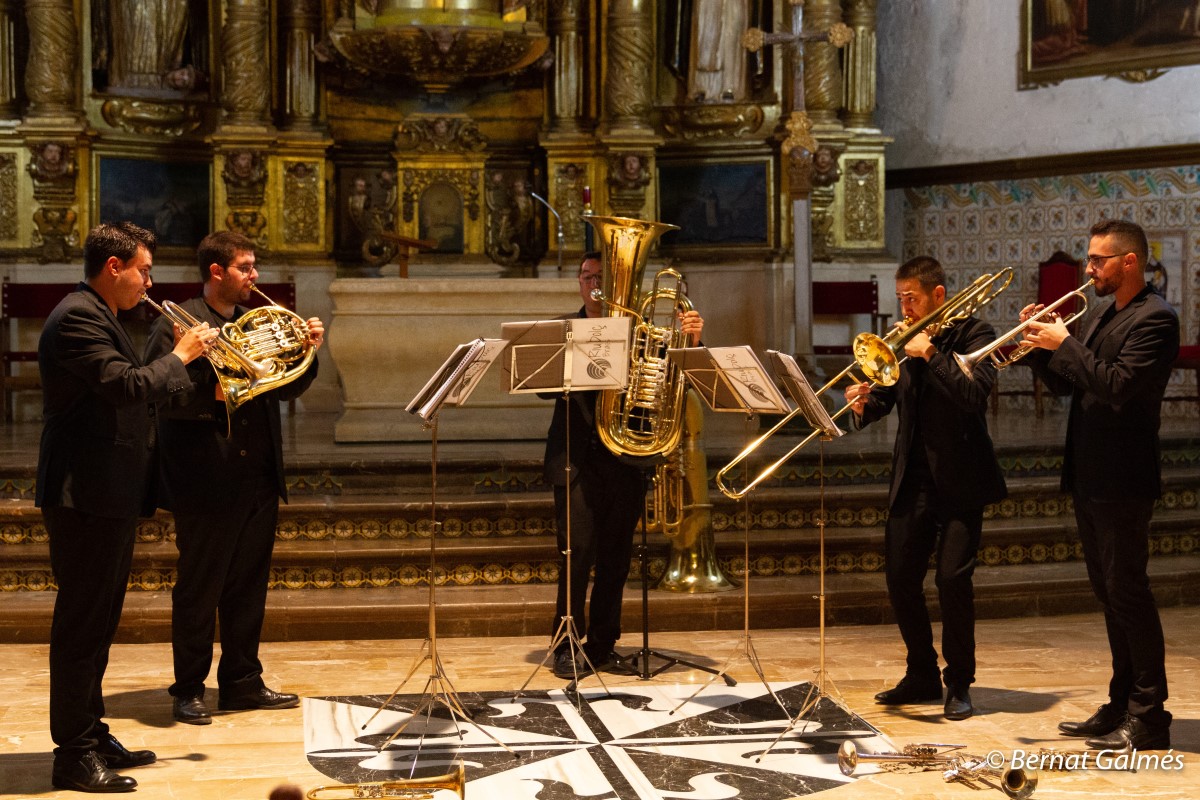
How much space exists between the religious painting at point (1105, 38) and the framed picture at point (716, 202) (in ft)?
8.68

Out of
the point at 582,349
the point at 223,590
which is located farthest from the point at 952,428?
the point at 223,590

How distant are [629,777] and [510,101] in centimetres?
890

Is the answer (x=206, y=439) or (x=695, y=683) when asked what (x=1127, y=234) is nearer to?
(x=695, y=683)

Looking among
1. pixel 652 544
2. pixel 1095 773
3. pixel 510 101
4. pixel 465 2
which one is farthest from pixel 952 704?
pixel 510 101

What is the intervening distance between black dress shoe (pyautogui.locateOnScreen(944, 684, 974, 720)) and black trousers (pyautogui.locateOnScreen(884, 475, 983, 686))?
30 mm

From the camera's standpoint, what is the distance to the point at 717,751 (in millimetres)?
5160

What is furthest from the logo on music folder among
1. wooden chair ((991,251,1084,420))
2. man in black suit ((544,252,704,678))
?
wooden chair ((991,251,1084,420))

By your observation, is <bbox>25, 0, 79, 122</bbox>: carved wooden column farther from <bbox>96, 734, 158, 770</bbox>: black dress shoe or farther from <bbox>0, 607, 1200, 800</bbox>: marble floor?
<bbox>96, 734, 158, 770</bbox>: black dress shoe

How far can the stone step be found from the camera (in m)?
7.03

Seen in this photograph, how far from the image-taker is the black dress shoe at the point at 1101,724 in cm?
523

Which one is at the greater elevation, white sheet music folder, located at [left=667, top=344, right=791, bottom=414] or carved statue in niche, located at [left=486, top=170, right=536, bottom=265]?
carved statue in niche, located at [left=486, top=170, right=536, bottom=265]

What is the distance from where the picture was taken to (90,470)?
15.6 ft

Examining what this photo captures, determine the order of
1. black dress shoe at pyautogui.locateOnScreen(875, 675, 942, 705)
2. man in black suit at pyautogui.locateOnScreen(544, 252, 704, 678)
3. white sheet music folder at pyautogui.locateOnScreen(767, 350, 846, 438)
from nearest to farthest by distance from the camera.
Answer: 1. white sheet music folder at pyautogui.locateOnScreen(767, 350, 846, 438)
2. black dress shoe at pyautogui.locateOnScreen(875, 675, 942, 705)
3. man in black suit at pyautogui.locateOnScreen(544, 252, 704, 678)

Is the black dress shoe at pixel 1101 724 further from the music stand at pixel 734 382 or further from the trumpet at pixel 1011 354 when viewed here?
the trumpet at pixel 1011 354
